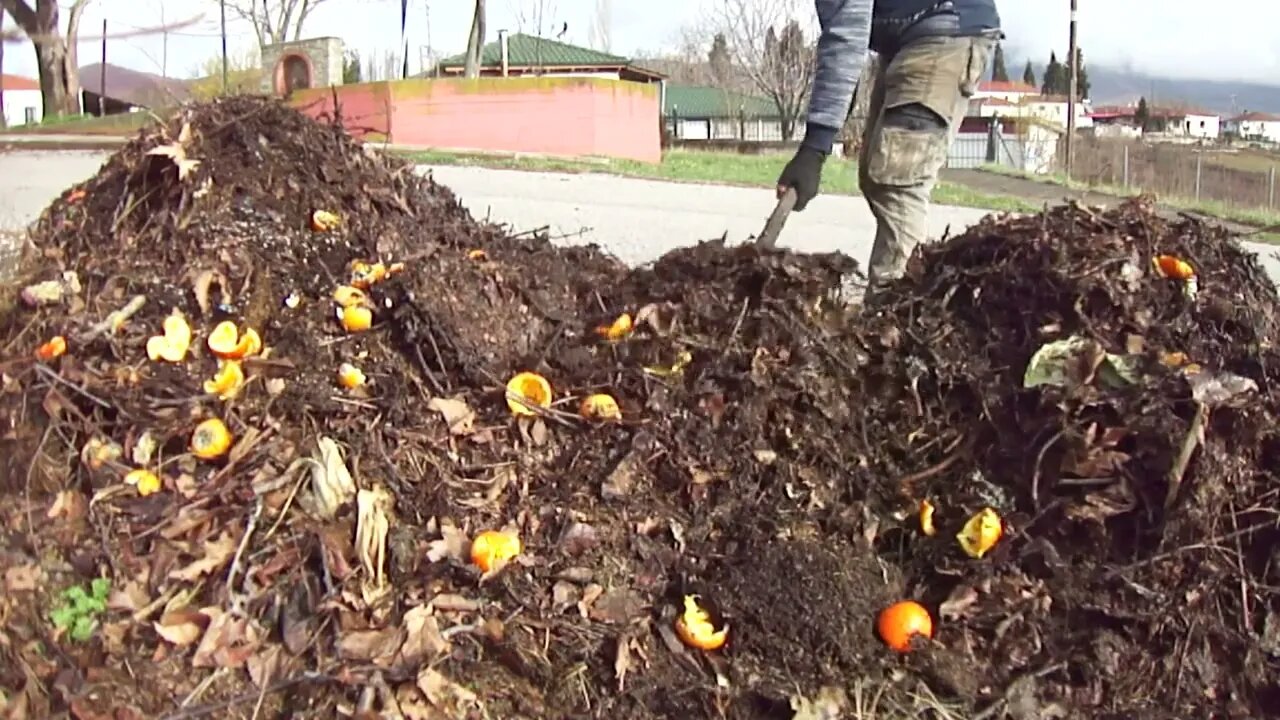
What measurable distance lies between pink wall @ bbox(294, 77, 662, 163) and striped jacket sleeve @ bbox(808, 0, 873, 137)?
51.5 ft

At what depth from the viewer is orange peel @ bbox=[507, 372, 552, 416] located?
10.2 ft

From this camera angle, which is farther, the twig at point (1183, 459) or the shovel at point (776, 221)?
the shovel at point (776, 221)

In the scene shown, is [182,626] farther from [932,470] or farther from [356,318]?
[932,470]

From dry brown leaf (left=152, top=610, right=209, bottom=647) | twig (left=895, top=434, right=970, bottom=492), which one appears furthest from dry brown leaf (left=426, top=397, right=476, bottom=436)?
twig (left=895, top=434, right=970, bottom=492)

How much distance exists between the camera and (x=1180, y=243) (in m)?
3.23

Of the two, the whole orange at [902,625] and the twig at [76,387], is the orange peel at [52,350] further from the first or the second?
the whole orange at [902,625]

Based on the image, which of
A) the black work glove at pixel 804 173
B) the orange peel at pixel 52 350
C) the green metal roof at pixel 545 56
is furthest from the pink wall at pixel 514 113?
the green metal roof at pixel 545 56

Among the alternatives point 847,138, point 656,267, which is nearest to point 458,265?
point 656,267

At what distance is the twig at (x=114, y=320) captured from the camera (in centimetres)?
317

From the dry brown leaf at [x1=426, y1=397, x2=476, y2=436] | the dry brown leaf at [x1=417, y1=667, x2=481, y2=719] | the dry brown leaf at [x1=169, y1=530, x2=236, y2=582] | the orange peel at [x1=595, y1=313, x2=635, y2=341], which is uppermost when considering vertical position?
the orange peel at [x1=595, y1=313, x2=635, y2=341]

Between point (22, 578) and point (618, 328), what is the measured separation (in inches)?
67.9

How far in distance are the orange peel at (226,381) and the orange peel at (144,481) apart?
28cm

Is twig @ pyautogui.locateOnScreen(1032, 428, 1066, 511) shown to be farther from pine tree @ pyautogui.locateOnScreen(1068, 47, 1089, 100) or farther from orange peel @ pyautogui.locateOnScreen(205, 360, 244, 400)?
pine tree @ pyautogui.locateOnScreen(1068, 47, 1089, 100)

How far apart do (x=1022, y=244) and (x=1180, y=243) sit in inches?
17.4
